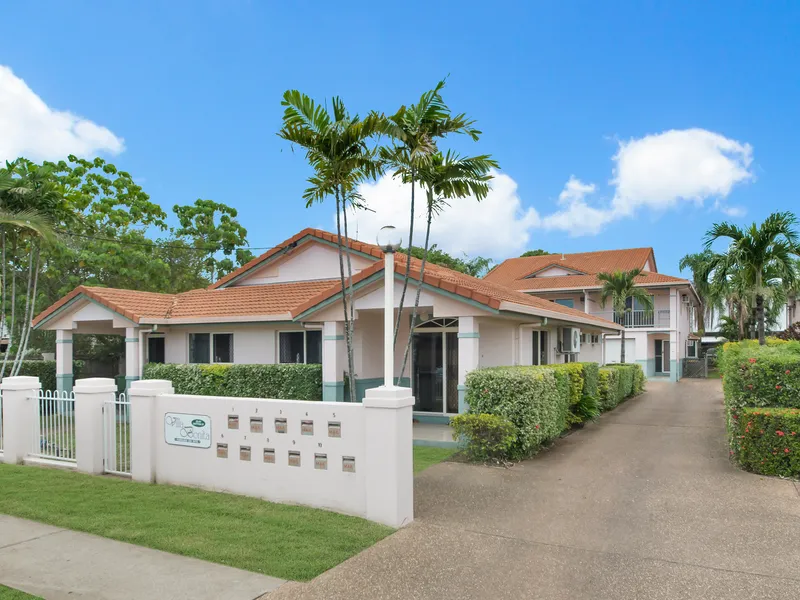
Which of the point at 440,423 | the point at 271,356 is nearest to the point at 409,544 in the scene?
the point at 440,423

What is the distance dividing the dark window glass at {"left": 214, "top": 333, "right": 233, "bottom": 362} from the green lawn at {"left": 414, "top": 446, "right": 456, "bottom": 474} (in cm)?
727

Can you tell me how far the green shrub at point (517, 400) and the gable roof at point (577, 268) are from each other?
82.9 ft

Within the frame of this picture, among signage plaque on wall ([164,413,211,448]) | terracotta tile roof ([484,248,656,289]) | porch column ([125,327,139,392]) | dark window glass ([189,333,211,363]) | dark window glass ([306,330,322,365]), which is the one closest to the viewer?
signage plaque on wall ([164,413,211,448])

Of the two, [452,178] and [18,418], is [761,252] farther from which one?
[18,418]

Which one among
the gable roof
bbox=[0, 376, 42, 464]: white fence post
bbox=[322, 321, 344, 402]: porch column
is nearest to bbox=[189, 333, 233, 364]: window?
bbox=[322, 321, 344, 402]: porch column

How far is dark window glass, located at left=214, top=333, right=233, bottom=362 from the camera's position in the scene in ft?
55.0

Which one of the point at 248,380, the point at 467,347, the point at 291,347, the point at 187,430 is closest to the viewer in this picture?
the point at 187,430

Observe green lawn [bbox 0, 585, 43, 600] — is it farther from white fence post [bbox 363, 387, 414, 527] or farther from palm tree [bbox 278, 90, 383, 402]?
palm tree [bbox 278, 90, 383, 402]

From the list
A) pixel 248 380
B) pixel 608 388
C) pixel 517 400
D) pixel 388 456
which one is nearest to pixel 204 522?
pixel 388 456

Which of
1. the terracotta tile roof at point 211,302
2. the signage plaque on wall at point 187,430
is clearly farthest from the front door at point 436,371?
the signage plaque on wall at point 187,430

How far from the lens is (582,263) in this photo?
131 feet

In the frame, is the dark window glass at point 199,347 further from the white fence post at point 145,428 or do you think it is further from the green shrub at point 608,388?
the green shrub at point 608,388

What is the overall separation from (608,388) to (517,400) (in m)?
9.05

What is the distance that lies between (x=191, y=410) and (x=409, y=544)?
3.85 m
